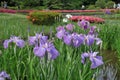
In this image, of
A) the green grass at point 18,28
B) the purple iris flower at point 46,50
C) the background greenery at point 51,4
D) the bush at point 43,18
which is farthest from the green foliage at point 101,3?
the purple iris flower at point 46,50

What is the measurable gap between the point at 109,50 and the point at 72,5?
2800cm

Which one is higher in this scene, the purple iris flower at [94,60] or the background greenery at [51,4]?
the purple iris flower at [94,60]

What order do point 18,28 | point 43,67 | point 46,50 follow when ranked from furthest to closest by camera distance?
1. point 18,28
2. point 43,67
3. point 46,50

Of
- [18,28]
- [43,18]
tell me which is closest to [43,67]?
[18,28]

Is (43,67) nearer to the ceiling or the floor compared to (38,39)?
nearer to the floor

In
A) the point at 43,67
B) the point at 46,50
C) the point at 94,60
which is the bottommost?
the point at 43,67

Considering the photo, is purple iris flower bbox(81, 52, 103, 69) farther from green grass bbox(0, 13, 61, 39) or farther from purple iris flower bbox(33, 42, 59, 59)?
green grass bbox(0, 13, 61, 39)

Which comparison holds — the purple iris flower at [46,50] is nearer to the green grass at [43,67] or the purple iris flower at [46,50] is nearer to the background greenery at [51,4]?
the green grass at [43,67]

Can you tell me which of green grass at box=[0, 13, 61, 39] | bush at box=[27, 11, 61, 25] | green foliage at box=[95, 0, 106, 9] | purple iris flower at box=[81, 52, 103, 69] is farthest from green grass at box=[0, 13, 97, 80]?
green foliage at box=[95, 0, 106, 9]

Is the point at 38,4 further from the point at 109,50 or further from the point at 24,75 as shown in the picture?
the point at 24,75

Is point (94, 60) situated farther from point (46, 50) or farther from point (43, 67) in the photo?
point (43, 67)

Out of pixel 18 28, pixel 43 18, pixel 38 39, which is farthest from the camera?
pixel 43 18

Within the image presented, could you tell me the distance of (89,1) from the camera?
1667 inches

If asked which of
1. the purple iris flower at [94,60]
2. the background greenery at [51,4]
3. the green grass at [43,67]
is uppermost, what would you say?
the purple iris flower at [94,60]
